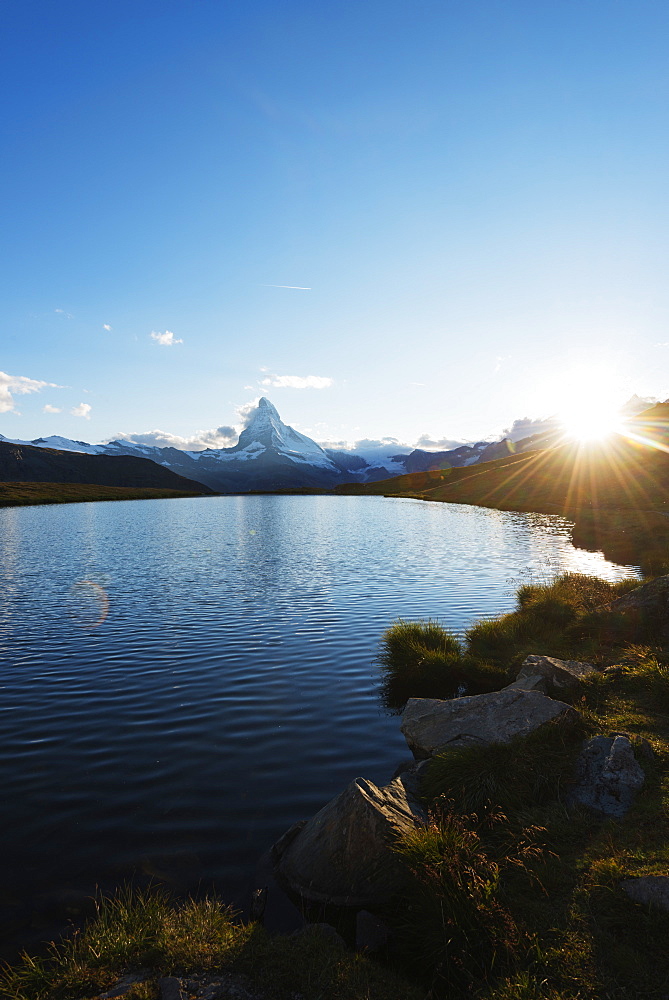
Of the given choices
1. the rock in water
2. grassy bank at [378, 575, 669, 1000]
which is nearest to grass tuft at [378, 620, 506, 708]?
grassy bank at [378, 575, 669, 1000]

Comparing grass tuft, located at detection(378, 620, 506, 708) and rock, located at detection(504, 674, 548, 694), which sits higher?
rock, located at detection(504, 674, 548, 694)

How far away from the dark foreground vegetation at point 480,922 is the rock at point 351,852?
0.43 meters

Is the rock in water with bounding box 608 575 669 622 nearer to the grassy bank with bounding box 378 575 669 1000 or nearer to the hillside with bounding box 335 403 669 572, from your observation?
the grassy bank with bounding box 378 575 669 1000

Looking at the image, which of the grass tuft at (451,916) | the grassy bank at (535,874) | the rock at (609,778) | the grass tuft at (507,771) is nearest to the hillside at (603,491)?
the grass tuft at (507,771)

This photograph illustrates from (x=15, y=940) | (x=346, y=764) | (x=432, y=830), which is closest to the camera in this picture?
(x=15, y=940)

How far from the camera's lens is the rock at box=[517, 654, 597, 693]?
50.1 ft

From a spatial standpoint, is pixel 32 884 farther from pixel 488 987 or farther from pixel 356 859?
pixel 488 987

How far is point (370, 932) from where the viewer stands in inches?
321

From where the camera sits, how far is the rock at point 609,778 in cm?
998

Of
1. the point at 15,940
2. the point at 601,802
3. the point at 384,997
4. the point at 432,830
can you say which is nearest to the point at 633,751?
the point at 601,802

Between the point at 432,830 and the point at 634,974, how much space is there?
3074 mm

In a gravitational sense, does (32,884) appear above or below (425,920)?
below

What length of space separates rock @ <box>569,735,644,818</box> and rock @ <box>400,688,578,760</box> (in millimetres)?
1528

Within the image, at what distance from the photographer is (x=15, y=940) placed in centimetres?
820
